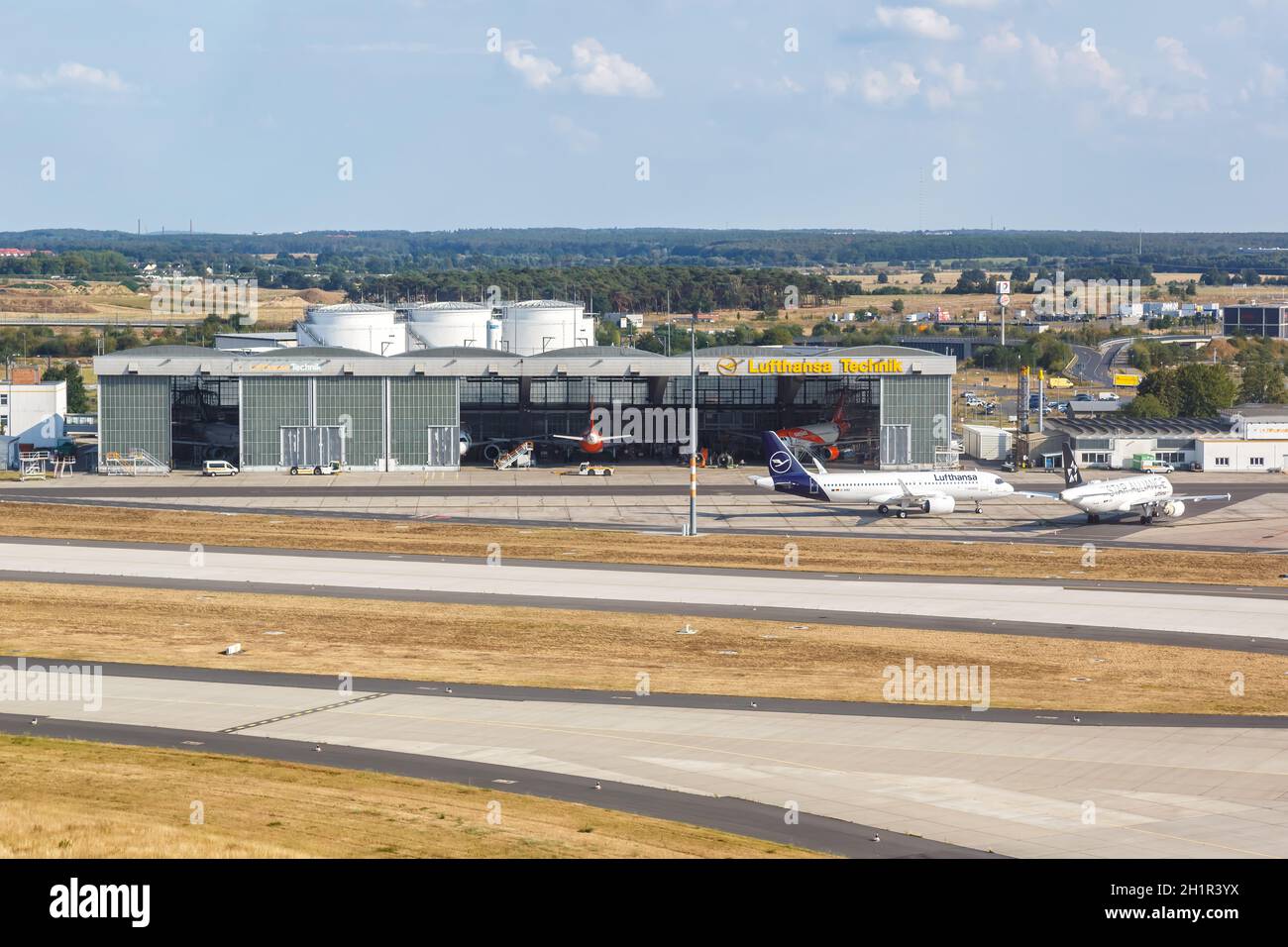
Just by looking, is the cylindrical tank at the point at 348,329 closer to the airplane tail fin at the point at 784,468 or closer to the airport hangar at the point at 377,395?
the airport hangar at the point at 377,395

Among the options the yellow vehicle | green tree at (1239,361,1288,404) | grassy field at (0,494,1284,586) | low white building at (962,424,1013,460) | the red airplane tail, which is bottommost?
grassy field at (0,494,1284,586)

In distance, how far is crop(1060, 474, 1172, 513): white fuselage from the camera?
4053 inches

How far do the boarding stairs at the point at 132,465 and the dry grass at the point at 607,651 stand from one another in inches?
2235

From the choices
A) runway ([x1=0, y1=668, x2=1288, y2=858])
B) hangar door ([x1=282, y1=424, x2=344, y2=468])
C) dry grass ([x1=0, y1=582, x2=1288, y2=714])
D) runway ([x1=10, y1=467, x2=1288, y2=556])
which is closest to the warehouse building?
runway ([x1=10, y1=467, x2=1288, y2=556])

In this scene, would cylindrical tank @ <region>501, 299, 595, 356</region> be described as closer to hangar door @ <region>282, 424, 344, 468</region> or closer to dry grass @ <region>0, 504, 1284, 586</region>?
hangar door @ <region>282, 424, 344, 468</region>

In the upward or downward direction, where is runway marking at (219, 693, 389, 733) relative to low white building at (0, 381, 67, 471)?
downward

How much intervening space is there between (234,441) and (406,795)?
10419cm

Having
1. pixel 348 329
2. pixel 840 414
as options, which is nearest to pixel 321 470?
pixel 348 329

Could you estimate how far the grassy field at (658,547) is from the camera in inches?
3413

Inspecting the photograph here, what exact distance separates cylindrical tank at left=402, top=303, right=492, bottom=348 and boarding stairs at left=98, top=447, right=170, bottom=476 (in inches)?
1727

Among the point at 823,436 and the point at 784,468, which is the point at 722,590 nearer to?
the point at 784,468

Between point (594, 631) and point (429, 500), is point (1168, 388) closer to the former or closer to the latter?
point (429, 500)

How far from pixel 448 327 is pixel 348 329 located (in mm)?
14745

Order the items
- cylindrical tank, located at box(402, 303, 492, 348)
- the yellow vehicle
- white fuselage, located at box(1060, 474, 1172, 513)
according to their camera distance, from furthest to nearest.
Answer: cylindrical tank, located at box(402, 303, 492, 348) → the yellow vehicle → white fuselage, located at box(1060, 474, 1172, 513)
